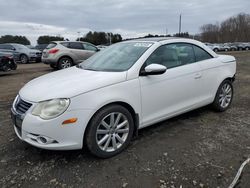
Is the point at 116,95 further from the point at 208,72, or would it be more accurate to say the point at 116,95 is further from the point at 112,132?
the point at 208,72

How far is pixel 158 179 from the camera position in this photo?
2.42 meters

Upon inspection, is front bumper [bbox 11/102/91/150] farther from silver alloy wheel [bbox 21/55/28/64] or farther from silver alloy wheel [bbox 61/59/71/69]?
silver alloy wheel [bbox 21/55/28/64]

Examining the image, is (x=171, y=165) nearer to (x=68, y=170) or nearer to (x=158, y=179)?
(x=158, y=179)

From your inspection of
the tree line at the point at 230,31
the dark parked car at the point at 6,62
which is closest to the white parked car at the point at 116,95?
the dark parked car at the point at 6,62

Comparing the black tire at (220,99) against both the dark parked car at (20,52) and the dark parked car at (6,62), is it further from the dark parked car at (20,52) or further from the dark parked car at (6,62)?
the dark parked car at (20,52)

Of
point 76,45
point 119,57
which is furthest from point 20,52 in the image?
point 119,57

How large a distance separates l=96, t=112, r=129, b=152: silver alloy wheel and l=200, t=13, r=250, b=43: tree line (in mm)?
89768

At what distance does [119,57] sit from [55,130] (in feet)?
5.15

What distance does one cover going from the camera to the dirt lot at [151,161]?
2404 mm

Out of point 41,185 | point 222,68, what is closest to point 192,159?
point 41,185

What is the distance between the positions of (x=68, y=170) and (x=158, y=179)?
1.07 meters

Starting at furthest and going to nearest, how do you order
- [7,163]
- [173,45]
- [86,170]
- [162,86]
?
[173,45] < [162,86] < [7,163] < [86,170]

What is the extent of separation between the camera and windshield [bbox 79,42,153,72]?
3168mm

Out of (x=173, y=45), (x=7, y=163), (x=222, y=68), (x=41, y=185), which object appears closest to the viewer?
A: (x=41, y=185)
